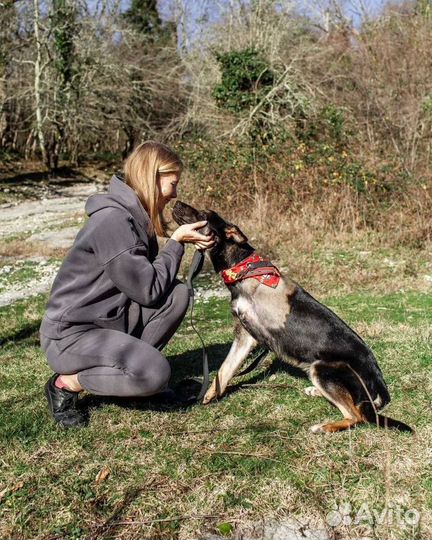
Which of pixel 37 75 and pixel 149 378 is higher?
pixel 37 75

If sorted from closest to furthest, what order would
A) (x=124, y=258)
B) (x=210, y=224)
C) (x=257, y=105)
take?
(x=124, y=258) → (x=210, y=224) → (x=257, y=105)

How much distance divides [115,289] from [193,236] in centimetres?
61

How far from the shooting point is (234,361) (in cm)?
423

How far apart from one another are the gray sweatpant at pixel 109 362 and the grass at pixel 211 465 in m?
0.34

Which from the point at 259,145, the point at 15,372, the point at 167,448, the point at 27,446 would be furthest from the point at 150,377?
the point at 259,145

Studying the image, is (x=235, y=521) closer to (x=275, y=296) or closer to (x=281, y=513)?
(x=281, y=513)

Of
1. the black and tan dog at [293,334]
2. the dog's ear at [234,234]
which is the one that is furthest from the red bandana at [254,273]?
the dog's ear at [234,234]

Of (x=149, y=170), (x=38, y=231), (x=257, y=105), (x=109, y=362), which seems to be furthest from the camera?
(x=257, y=105)

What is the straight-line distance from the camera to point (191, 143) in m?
14.3

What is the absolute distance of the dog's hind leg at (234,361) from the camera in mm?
4176

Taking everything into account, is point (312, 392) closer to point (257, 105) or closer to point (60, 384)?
point (60, 384)

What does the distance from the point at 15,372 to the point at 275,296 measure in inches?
96.3

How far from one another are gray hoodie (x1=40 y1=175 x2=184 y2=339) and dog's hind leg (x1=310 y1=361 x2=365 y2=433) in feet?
3.82

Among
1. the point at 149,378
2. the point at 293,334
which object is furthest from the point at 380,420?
the point at 149,378
